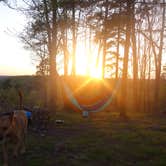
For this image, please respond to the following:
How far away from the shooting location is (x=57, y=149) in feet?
22.8

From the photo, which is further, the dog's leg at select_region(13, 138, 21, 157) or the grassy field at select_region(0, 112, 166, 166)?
the dog's leg at select_region(13, 138, 21, 157)

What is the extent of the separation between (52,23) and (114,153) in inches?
346

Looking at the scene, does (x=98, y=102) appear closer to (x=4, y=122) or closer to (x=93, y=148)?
(x=93, y=148)

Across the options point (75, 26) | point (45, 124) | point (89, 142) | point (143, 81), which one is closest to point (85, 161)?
point (89, 142)

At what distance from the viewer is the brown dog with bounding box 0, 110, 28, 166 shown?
5.39 m

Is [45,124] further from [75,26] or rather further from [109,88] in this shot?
[109,88]

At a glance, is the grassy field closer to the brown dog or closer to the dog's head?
the brown dog

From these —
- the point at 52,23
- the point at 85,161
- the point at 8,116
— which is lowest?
the point at 85,161

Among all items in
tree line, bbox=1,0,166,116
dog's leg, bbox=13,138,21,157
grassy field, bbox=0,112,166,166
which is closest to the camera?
grassy field, bbox=0,112,166,166

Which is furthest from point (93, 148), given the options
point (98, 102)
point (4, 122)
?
point (98, 102)

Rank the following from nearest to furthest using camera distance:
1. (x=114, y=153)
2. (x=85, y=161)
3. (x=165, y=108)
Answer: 1. (x=85, y=161)
2. (x=114, y=153)
3. (x=165, y=108)

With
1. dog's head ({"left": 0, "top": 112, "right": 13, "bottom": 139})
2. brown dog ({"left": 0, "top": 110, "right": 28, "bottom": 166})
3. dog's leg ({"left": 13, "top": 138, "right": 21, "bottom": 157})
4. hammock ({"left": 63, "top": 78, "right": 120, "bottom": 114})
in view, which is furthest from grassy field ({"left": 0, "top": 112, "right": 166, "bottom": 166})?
hammock ({"left": 63, "top": 78, "right": 120, "bottom": 114})

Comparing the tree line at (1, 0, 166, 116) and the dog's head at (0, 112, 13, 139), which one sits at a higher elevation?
the tree line at (1, 0, 166, 116)

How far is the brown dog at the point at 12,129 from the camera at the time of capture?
5.39m
